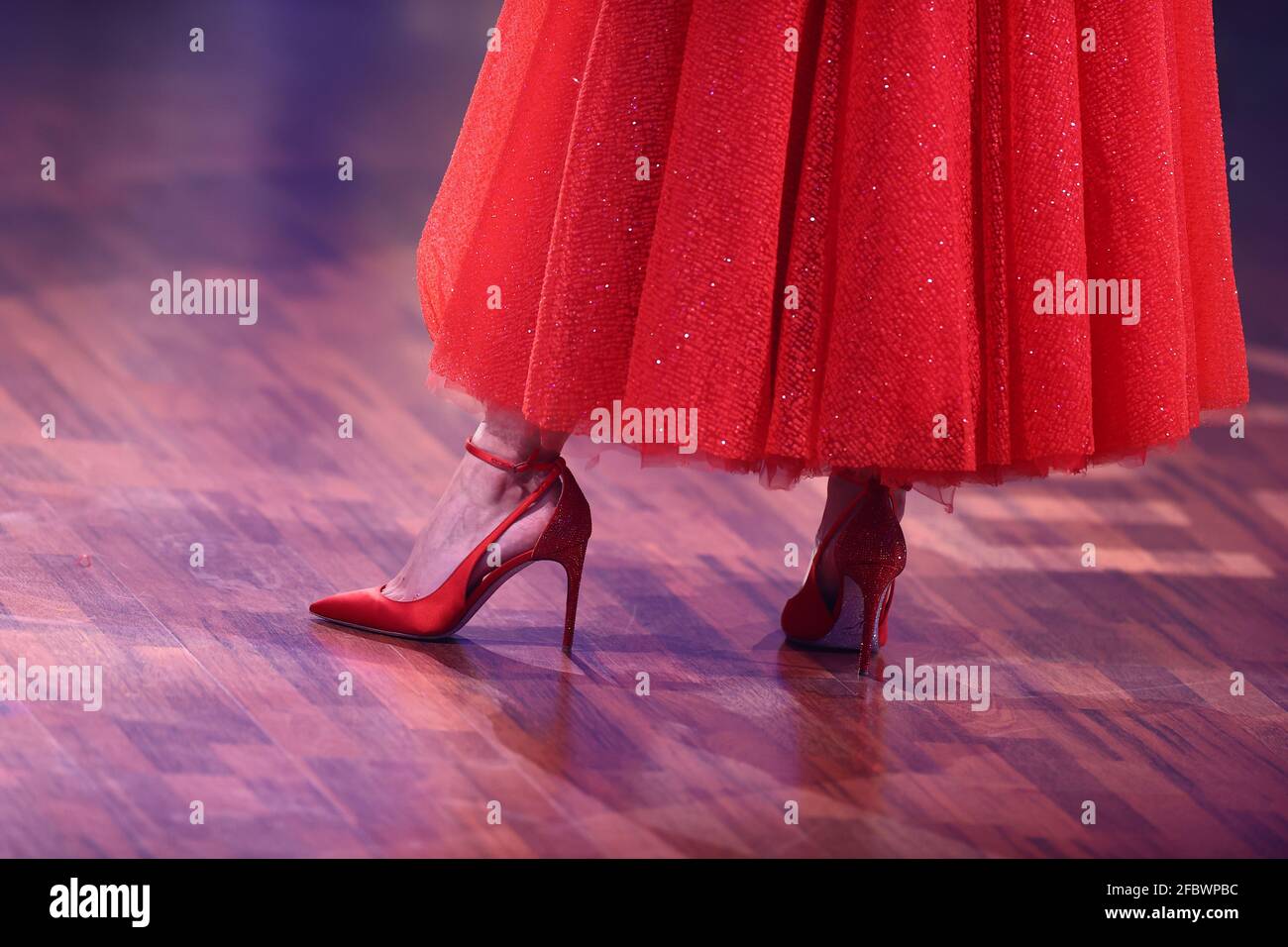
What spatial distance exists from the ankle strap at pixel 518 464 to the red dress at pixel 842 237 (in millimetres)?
90

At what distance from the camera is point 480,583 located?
1207 millimetres

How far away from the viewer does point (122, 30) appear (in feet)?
15.1

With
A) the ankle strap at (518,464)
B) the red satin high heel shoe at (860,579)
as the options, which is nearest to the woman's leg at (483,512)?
the ankle strap at (518,464)

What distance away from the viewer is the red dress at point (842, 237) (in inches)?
40.4

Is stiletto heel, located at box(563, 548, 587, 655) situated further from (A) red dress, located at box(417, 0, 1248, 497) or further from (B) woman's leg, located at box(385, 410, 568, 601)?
(A) red dress, located at box(417, 0, 1248, 497)

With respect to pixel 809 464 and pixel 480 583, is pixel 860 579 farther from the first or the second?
pixel 480 583

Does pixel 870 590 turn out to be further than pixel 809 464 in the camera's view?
Yes

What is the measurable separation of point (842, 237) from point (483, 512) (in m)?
0.40

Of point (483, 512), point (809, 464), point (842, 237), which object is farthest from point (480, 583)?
point (842, 237)

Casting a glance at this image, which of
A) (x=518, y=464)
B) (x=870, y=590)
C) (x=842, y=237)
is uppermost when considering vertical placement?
(x=842, y=237)

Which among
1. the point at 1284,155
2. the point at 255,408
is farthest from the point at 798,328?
the point at 1284,155

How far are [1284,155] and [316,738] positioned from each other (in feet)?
12.8

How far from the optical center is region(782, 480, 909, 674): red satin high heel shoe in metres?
1.19

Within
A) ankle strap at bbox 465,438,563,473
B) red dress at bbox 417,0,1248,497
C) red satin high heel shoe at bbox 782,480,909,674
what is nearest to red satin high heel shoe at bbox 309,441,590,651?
ankle strap at bbox 465,438,563,473
